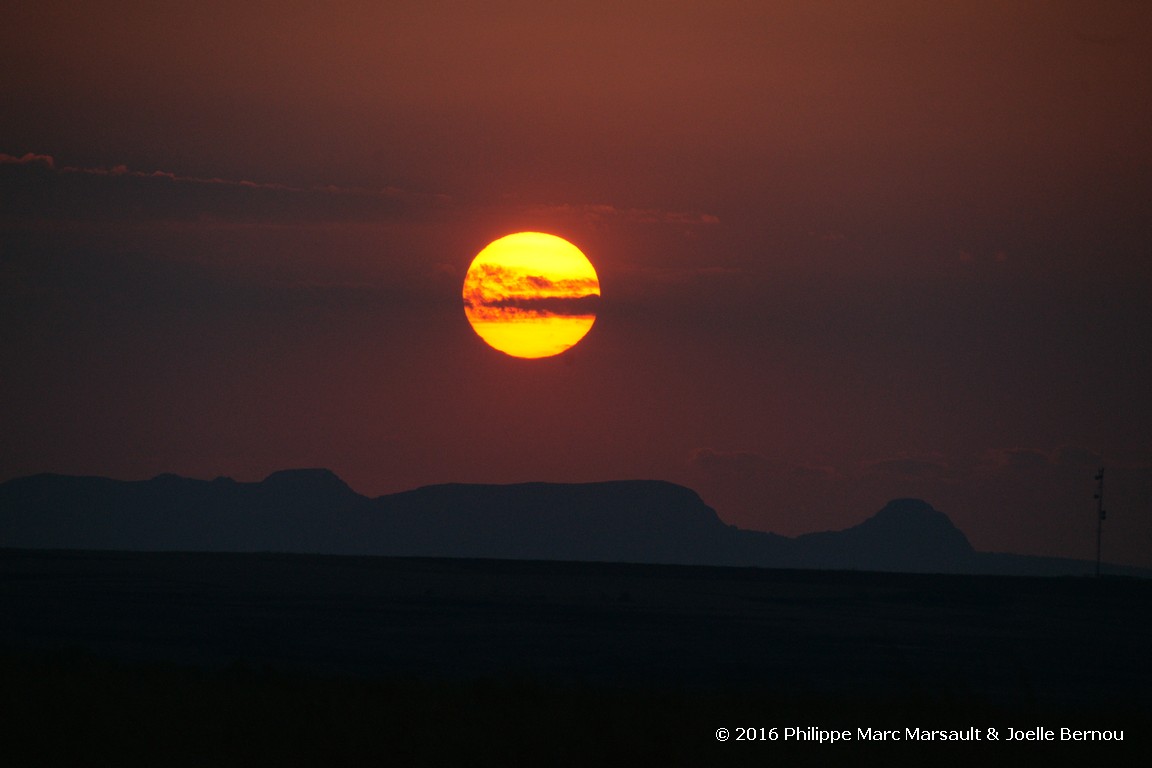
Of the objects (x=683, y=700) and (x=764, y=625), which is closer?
(x=683, y=700)

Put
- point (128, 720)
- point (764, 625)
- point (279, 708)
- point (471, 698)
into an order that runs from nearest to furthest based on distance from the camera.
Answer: point (128, 720) → point (279, 708) → point (471, 698) → point (764, 625)

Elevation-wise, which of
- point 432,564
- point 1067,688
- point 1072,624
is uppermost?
point 432,564

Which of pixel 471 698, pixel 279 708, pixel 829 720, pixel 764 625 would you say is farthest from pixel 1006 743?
pixel 764 625

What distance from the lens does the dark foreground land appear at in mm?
21953

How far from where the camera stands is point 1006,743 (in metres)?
22.9

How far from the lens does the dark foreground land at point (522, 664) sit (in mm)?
21953

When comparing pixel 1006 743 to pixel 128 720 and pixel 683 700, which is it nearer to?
pixel 683 700

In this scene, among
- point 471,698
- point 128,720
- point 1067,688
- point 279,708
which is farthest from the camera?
point 1067,688

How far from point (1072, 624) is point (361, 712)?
4906 centimetres

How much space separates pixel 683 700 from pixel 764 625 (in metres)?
31.0

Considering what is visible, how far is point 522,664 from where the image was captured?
40.9 metres

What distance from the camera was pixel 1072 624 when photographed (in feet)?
214

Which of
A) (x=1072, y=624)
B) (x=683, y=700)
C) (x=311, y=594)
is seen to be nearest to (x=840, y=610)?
(x=1072, y=624)

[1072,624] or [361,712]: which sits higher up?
[1072,624]
